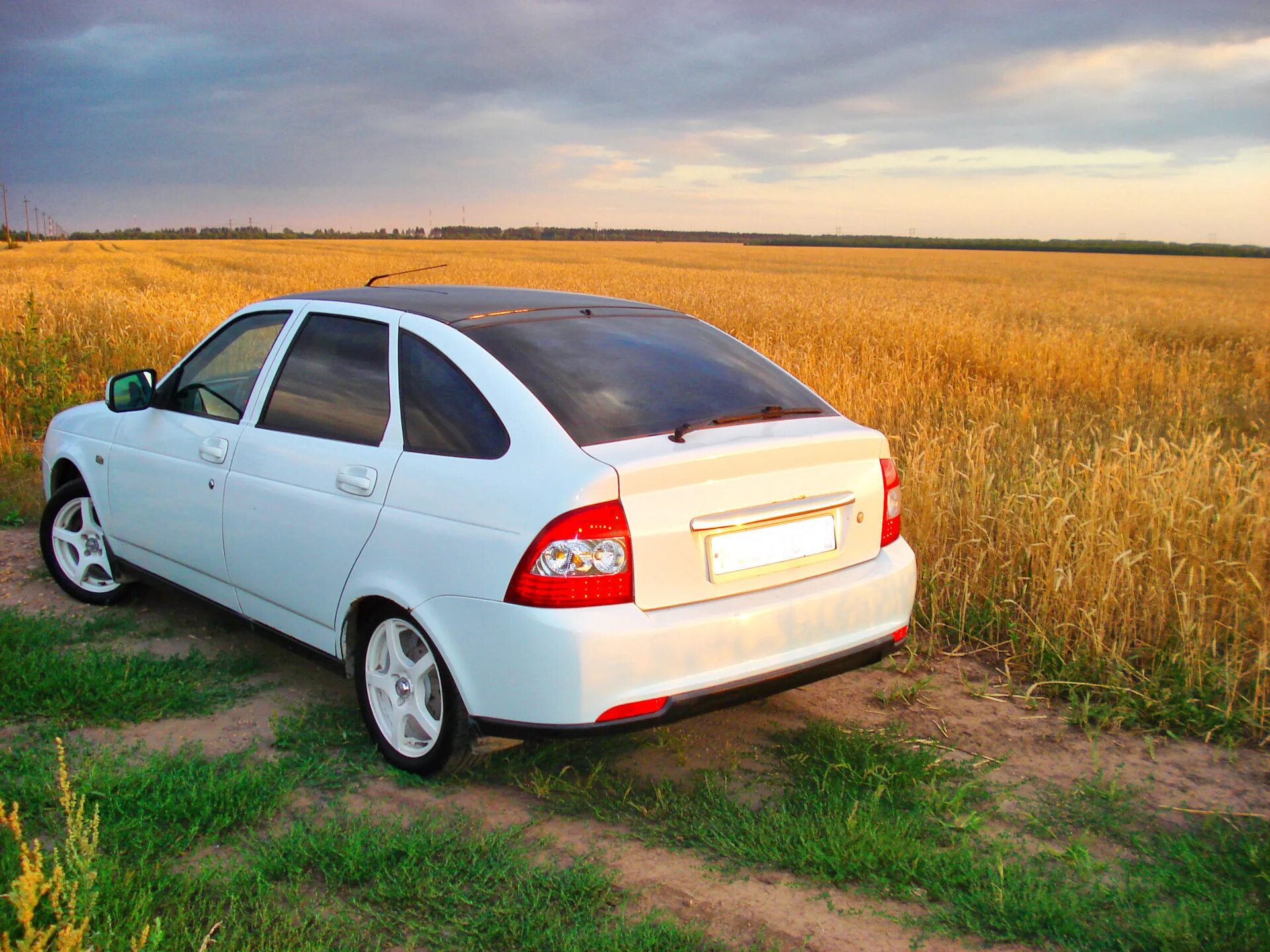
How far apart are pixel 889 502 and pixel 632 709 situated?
1246 millimetres

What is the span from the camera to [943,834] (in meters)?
3.04

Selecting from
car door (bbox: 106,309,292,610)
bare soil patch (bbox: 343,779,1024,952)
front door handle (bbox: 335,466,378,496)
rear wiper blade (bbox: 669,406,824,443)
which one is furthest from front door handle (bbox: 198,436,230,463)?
rear wiper blade (bbox: 669,406,824,443)

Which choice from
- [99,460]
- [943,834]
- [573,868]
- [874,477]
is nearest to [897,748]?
[943,834]

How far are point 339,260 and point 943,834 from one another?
4254 cm

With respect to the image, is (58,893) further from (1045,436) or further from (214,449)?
(1045,436)

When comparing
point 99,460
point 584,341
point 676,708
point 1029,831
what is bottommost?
point 1029,831

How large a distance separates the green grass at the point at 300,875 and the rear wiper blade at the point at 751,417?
4.19ft

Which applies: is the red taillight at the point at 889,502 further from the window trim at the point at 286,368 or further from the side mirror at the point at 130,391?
the side mirror at the point at 130,391

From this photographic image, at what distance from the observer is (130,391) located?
182 inches

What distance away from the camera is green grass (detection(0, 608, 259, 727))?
3855 mm

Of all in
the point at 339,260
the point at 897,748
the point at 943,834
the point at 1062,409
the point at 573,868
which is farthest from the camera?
the point at 339,260

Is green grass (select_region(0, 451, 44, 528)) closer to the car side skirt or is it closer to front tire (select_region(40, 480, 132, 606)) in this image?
front tire (select_region(40, 480, 132, 606))

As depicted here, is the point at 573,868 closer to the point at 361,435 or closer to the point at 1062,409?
the point at 361,435

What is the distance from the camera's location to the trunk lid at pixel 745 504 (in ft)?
9.25
